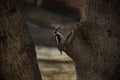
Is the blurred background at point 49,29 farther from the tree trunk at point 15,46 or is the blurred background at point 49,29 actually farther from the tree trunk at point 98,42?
the tree trunk at point 15,46

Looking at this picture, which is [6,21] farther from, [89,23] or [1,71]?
[89,23]

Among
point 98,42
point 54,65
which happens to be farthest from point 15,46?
point 54,65

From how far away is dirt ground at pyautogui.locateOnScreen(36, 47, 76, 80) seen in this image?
22.2 ft

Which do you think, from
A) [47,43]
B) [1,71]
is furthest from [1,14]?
[47,43]

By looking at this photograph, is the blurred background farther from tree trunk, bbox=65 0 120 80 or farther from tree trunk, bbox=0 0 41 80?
tree trunk, bbox=0 0 41 80

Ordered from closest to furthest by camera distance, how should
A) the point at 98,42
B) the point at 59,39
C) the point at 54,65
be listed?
1. the point at 98,42
2. the point at 59,39
3. the point at 54,65

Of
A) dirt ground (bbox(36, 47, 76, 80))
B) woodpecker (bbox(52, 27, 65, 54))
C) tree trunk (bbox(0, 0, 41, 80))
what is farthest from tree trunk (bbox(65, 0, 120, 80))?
dirt ground (bbox(36, 47, 76, 80))

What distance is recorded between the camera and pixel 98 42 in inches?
131

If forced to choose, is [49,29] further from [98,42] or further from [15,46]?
[98,42]

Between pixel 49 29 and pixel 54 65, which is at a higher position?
pixel 49 29

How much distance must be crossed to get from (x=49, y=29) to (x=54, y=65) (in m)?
3.20

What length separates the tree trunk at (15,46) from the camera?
3.53m


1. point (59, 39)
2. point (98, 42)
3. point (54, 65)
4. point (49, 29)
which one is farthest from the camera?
point (49, 29)

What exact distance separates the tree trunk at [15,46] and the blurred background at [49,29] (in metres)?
0.37
